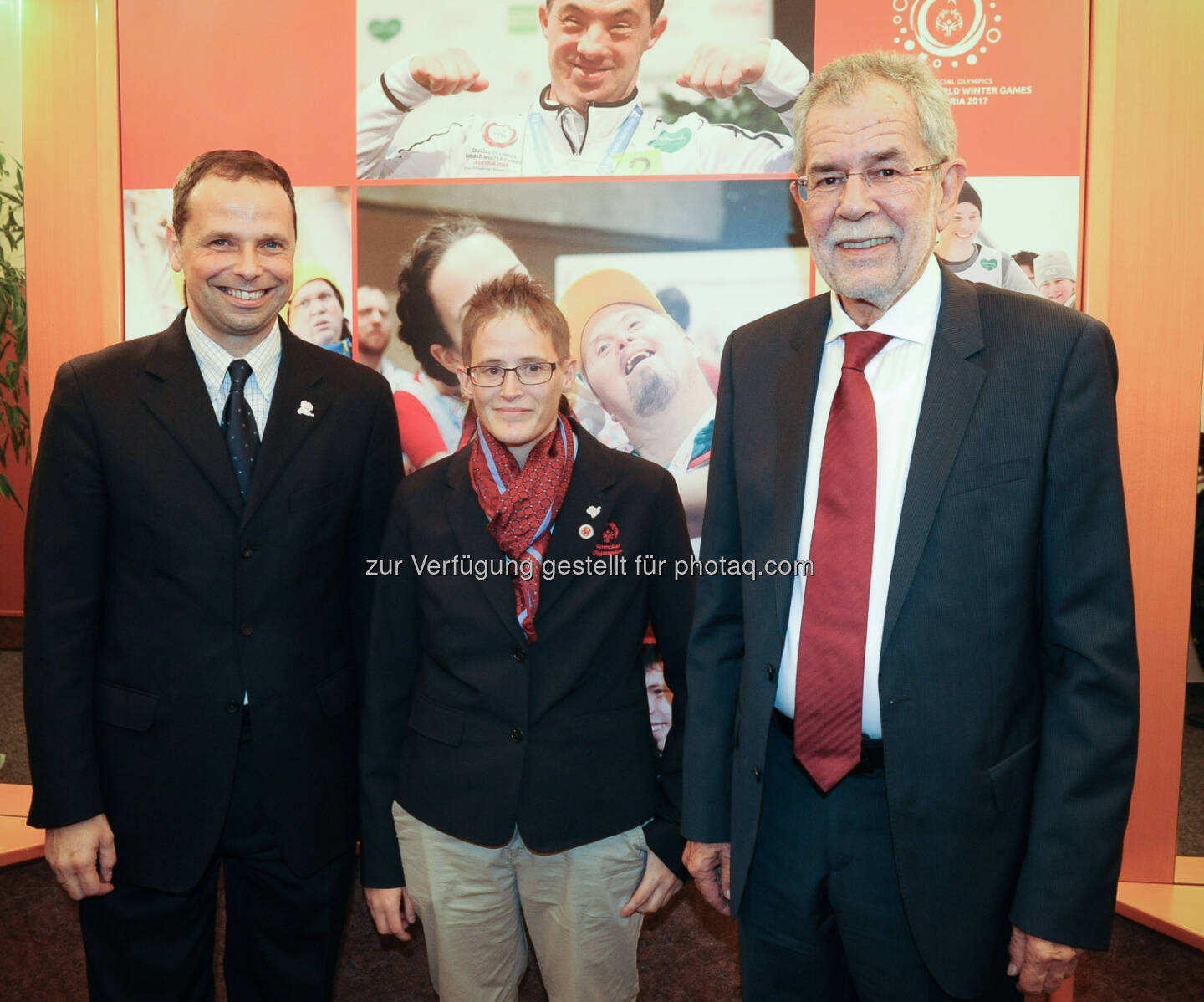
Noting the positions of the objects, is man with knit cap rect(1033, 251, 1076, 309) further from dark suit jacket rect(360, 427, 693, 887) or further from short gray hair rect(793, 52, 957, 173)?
dark suit jacket rect(360, 427, 693, 887)

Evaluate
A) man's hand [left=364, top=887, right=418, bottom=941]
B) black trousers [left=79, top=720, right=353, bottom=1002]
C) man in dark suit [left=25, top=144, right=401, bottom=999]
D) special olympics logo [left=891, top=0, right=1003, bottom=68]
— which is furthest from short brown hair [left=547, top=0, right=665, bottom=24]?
man's hand [left=364, top=887, right=418, bottom=941]

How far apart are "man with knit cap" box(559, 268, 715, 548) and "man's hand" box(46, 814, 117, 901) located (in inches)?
65.0

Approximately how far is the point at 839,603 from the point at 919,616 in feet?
0.42

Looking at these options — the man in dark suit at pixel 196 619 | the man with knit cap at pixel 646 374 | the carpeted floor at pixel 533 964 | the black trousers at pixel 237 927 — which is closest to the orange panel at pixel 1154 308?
the carpeted floor at pixel 533 964

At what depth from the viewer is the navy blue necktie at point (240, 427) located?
1.97m

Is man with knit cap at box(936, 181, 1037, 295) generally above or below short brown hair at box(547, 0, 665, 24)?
below

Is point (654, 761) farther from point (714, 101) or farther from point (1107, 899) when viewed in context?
Answer: point (714, 101)

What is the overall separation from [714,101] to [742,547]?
5.14ft

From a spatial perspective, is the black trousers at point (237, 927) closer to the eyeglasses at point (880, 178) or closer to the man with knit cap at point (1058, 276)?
the eyeglasses at point (880, 178)

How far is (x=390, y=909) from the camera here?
2012mm

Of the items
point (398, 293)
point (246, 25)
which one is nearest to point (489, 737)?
point (398, 293)

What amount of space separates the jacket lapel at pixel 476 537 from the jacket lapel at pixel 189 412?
0.45m

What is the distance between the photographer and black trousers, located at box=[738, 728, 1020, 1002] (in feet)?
Result: 5.03

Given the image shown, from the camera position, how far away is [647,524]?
6.58 ft
